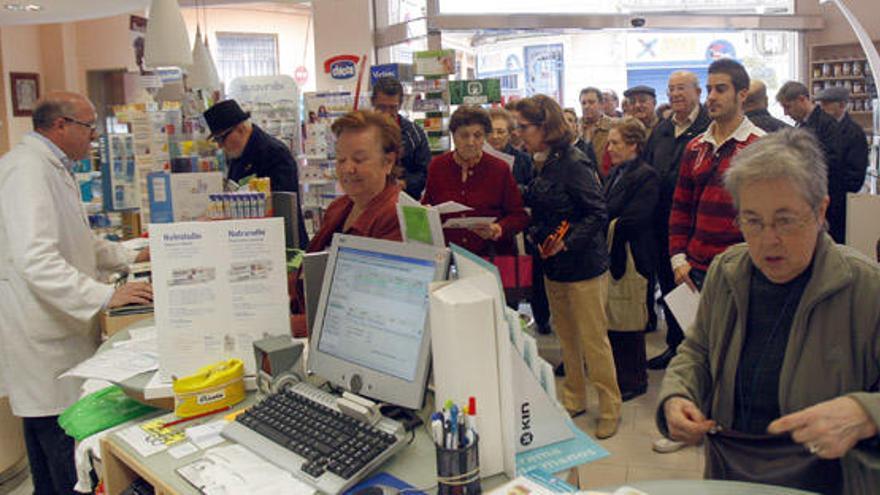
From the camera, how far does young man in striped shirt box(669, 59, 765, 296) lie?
3311 mm

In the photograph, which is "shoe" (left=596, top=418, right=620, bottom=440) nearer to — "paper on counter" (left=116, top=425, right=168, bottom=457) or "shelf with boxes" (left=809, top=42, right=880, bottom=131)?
"paper on counter" (left=116, top=425, right=168, bottom=457)

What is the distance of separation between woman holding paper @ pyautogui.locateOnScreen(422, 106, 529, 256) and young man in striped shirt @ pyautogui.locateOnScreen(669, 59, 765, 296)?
86cm

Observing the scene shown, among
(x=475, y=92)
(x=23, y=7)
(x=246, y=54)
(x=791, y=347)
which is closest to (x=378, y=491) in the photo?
(x=791, y=347)

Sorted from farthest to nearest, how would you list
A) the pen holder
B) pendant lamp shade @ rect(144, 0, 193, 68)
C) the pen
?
1. pendant lamp shade @ rect(144, 0, 193, 68)
2. the pen
3. the pen holder

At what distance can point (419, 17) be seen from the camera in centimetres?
888

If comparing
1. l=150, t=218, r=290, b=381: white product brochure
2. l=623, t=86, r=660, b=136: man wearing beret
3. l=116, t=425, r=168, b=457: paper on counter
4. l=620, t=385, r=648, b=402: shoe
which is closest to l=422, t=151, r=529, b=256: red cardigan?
l=620, t=385, r=648, b=402: shoe

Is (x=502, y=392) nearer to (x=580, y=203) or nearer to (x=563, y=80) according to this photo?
(x=580, y=203)

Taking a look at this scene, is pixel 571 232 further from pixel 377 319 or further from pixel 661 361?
pixel 377 319

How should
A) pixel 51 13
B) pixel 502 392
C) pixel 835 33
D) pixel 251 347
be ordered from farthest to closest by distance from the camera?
1. pixel 835 33
2. pixel 51 13
3. pixel 251 347
4. pixel 502 392

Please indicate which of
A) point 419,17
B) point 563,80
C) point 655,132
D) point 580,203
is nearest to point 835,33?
point 563,80

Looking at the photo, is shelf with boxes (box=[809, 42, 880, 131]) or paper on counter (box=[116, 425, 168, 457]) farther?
shelf with boxes (box=[809, 42, 880, 131])

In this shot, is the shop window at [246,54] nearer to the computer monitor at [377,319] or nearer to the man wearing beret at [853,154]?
the man wearing beret at [853,154]

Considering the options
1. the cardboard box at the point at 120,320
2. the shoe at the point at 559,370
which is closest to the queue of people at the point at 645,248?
the cardboard box at the point at 120,320

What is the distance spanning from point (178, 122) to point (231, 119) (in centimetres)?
45
